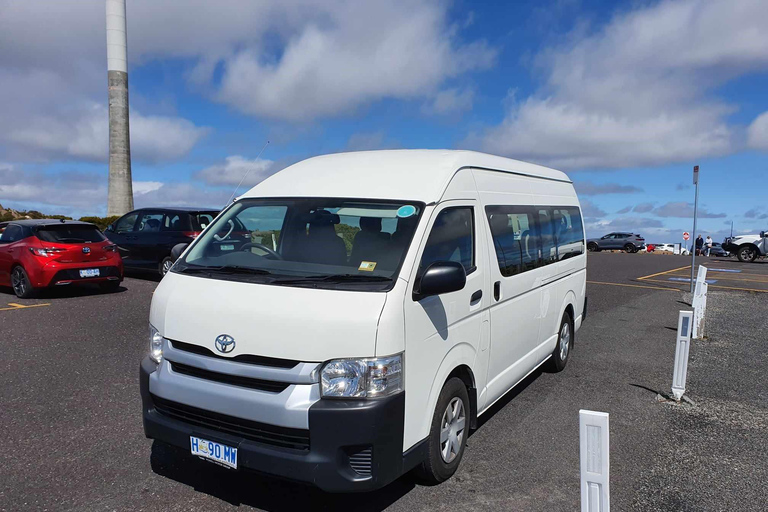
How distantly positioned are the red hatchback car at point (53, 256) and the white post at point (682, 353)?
10.2 metres

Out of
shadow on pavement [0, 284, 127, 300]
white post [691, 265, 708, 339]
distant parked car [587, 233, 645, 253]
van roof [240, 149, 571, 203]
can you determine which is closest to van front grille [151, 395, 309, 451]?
van roof [240, 149, 571, 203]

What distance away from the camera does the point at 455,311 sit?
4039mm

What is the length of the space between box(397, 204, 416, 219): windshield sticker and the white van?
1cm

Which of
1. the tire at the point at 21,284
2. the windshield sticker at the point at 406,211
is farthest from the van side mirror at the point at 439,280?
the tire at the point at 21,284

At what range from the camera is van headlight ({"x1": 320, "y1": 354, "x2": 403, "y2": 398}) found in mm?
3285

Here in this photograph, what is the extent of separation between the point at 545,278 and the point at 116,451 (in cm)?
410

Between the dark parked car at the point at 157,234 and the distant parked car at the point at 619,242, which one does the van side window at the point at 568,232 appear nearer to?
the dark parked car at the point at 157,234

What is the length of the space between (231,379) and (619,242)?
48.5m

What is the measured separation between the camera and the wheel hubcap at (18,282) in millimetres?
11738

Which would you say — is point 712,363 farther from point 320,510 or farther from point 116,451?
point 116,451

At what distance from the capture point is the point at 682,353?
19.9 feet

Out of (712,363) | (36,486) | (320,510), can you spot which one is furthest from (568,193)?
(36,486)

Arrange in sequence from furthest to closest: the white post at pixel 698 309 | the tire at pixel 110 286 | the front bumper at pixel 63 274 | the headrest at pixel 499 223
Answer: the tire at pixel 110 286 → the front bumper at pixel 63 274 → the white post at pixel 698 309 → the headrest at pixel 499 223

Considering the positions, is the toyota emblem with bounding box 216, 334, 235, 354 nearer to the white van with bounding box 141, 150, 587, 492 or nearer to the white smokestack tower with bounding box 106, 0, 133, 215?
the white van with bounding box 141, 150, 587, 492
